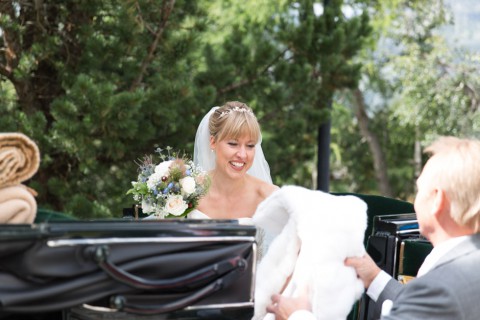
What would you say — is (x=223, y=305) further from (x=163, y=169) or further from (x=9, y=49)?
(x=9, y=49)

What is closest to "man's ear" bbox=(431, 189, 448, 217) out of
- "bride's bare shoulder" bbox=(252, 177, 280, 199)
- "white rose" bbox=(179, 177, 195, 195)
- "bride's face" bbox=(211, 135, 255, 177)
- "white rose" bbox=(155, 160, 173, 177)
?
"white rose" bbox=(179, 177, 195, 195)

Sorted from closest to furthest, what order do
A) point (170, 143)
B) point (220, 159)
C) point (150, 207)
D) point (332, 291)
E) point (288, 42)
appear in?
point (332, 291)
point (150, 207)
point (220, 159)
point (170, 143)
point (288, 42)

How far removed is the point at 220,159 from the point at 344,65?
13.9ft

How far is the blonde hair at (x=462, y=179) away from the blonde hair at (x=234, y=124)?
2.04 m

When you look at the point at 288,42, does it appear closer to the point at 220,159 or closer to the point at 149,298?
the point at 220,159

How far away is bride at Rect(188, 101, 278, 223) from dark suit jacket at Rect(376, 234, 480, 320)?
1.95m

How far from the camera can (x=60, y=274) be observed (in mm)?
1733

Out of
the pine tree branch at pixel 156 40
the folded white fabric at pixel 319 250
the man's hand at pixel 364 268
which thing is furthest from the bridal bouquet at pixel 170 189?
the pine tree branch at pixel 156 40

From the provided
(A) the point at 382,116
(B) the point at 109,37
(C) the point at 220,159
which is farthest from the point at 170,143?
(A) the point at 382,116

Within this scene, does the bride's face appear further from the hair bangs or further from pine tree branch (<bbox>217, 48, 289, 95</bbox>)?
pine tree branch (<bbox>217, 48, 289, 95</bbox>)

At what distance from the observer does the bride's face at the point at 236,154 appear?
13.0 feet

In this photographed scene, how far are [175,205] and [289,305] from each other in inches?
49.9

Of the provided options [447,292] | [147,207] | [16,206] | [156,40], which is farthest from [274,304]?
[156,40]

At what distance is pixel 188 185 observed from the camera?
338cm
